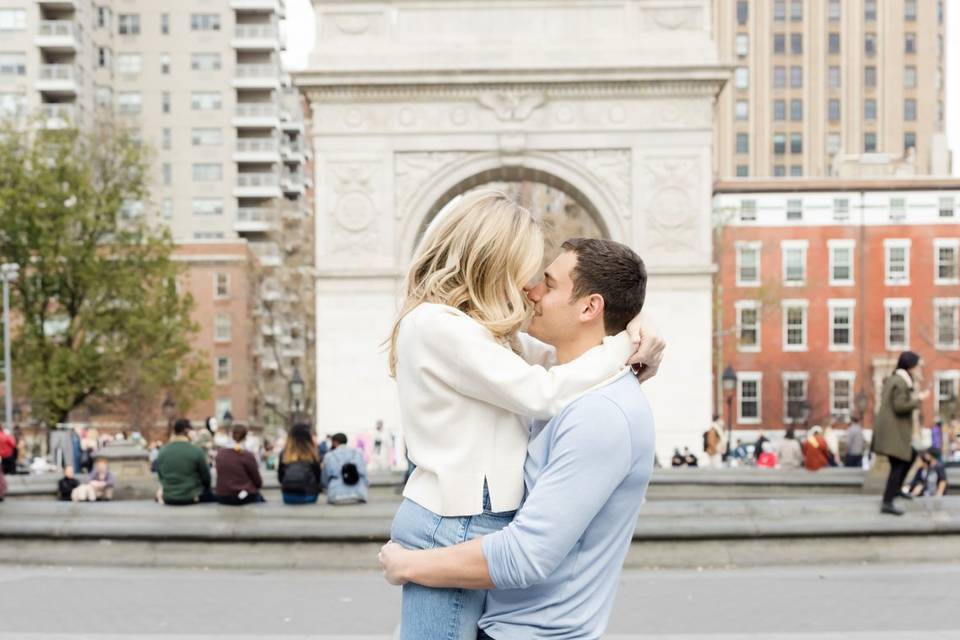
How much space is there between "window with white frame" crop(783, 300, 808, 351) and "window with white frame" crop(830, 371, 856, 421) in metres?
2.14

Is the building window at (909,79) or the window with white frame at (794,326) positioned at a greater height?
the building window at (909,79)

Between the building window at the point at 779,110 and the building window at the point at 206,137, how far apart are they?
43.8m

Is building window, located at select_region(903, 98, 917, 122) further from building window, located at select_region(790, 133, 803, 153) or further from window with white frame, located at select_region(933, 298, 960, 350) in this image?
window with white frame, located at select_region(933, 298, 960, 350)

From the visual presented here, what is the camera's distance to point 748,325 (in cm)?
5734

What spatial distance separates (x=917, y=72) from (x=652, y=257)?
72.1 meters

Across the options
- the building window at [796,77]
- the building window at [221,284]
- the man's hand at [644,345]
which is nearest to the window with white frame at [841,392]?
the building window at [221,284]

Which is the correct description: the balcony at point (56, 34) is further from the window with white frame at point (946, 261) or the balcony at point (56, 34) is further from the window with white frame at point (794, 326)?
the window with white frame at point (946, 261)

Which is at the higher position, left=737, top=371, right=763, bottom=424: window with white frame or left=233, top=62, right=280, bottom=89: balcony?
left=233, top=62, right=280, bottom=89: balcony

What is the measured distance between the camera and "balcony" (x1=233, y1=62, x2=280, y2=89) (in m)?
74.6

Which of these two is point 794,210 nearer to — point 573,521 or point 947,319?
point 947,319

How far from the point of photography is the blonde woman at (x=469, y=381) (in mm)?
2863

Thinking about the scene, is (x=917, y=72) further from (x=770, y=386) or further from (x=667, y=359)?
(x=667, y=359)

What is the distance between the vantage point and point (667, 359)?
98.6 feet

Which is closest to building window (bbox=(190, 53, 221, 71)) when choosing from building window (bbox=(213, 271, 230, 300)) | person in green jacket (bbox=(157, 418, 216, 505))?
building window (bbox=(213, 271, 230, 300))
